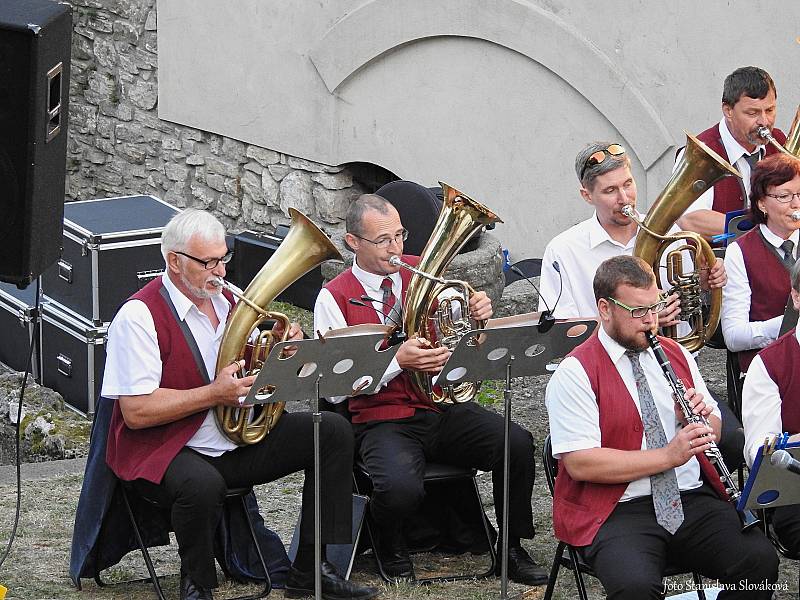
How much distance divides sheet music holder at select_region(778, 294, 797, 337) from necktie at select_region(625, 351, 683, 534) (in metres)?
0.98

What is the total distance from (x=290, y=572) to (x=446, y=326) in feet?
3.39

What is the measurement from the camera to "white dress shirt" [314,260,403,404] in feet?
16.2

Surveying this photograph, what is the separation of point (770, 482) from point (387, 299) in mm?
1705

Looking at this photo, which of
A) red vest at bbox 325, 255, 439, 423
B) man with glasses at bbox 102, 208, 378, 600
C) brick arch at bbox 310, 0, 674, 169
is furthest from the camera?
brick arch at bbox 310, 0, 674, 169

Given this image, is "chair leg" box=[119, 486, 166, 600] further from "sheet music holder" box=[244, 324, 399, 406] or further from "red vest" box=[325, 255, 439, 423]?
"red vest" box=[325, 255, 439, 423]

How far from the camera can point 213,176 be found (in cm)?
1051

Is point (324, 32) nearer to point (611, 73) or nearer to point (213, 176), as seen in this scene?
point (213, 176)

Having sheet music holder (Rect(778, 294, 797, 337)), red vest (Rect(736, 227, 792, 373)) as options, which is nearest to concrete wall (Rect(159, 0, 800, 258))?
red vest (Rect(736, 227, 792, 373))

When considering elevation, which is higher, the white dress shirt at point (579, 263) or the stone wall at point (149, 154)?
the white dress shirt at point (579, 263)

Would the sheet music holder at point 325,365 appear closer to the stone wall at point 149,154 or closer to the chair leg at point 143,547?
the chair leg at point 143,547

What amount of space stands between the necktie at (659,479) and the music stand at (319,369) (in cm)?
80

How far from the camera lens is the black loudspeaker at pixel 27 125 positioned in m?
4.07

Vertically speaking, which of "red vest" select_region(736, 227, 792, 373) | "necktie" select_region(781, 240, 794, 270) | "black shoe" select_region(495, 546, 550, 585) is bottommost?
"black shoe" select_region(495, 546, 550, 585)

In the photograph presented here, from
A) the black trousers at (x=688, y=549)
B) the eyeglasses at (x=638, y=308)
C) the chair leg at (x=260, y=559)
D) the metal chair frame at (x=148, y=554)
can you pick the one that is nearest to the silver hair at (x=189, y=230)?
the metal chair frame at (x=148, y=554)
